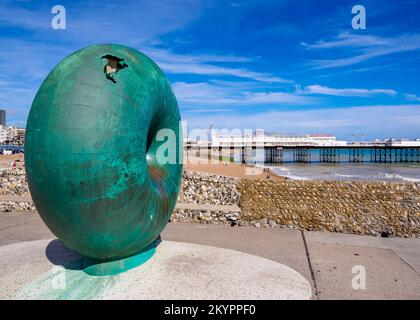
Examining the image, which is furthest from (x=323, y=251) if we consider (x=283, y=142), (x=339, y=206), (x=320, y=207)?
(x=283, y=142)

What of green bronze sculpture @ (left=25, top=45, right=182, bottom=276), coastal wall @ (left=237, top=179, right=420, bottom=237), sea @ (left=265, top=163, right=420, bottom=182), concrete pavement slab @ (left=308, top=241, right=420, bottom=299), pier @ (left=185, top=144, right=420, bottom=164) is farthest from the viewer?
pier @ (left=185, top=144, right=420, bottom=164)

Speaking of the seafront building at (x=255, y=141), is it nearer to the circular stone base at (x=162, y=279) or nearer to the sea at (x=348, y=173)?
the sea at (x=348, y=173)

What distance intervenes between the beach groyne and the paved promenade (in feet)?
1.05

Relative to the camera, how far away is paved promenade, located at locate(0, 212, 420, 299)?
14.4 feet

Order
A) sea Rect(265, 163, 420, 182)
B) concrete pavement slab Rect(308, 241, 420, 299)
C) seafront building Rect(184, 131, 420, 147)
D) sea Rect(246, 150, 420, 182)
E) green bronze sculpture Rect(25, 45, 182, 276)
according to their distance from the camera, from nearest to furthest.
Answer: green bronze sculpture Rect(25, 45, 182, 276), concrete pavement slab Rect(308, 241, 420, 299), sea Rect(265, 163, 420, 182), sea Rect(246, 150, 420, 182), seafront building Rect(184, 131, 420, 147)

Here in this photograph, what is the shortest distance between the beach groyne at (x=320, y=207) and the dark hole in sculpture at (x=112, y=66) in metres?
5.27

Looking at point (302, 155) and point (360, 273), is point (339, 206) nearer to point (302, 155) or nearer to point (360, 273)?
point (360, 273)

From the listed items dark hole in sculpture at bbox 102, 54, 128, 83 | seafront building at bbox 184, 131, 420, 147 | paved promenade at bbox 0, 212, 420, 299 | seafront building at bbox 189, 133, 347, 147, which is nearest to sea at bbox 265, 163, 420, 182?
paved promenade at bbox 0, 212, 420, 299

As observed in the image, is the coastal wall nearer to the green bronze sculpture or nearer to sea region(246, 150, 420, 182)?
the green bronze sculpture

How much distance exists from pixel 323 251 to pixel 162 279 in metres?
3.37

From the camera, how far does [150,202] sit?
388cm

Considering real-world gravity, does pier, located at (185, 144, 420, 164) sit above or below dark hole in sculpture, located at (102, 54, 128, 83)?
below
